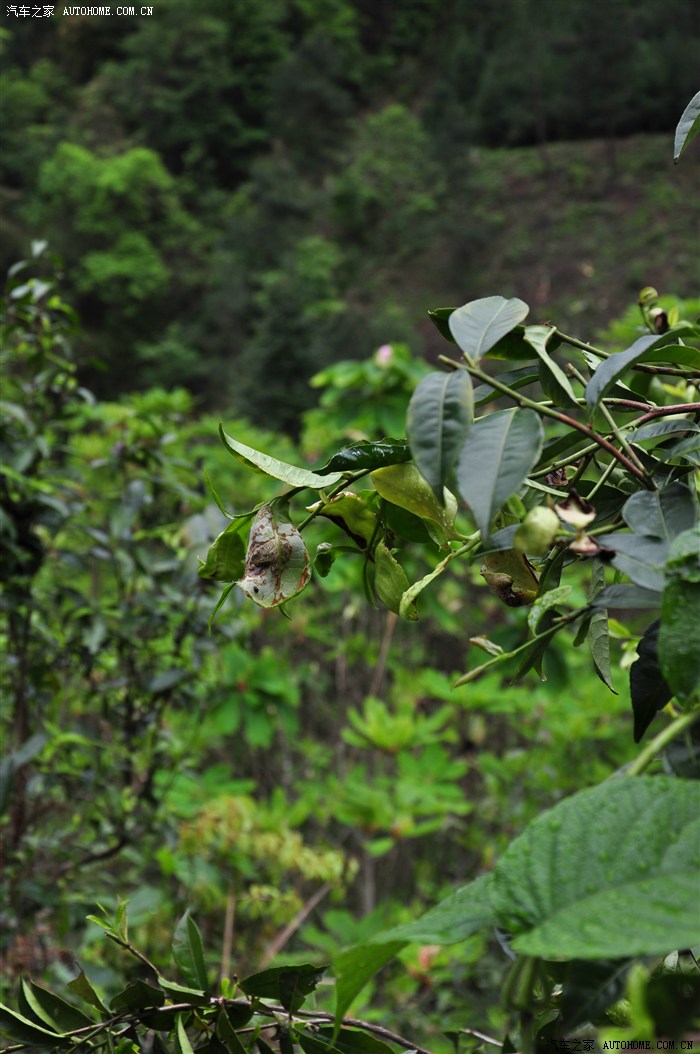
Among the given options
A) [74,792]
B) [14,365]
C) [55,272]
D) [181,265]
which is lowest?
[181,265]

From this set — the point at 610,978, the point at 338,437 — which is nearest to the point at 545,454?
the point at 610,978

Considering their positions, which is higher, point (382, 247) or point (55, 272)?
point (55, 272)

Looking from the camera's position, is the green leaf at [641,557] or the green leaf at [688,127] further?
the green leaf at [688,127]

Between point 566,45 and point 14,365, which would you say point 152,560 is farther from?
point 566,45

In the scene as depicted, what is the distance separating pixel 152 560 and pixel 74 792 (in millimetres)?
313

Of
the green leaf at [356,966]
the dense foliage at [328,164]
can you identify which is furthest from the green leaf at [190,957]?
the dense foliage at [328,164]

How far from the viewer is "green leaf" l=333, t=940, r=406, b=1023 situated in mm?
181

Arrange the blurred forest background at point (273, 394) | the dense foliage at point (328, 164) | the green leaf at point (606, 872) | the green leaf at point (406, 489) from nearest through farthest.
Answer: the green leaf at point (606, 872) → the green leaf at point (406, 489) → the blurred forest background at point (273, 394) → the dense foliage at point (328, 164)

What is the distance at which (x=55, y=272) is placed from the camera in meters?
1.05

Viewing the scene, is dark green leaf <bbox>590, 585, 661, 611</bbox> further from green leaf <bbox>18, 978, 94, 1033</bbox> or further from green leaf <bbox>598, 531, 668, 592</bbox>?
green leaf <bbox>18, 978, 94, 1033</bbox>

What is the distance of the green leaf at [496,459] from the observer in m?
0.20

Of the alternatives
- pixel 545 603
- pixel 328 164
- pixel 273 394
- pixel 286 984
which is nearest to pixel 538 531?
pixel 545 603

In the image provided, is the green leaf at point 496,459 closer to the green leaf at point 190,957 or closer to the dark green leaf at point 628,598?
the dark green leaf at point 628,598

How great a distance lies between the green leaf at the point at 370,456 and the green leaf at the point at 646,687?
0.28 feet
